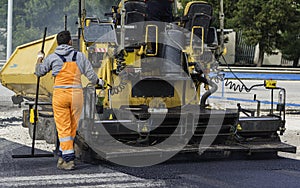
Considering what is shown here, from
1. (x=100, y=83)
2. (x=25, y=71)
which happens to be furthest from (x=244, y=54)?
(x=100, y=83)

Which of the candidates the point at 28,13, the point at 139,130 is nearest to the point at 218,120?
the point at 139,130

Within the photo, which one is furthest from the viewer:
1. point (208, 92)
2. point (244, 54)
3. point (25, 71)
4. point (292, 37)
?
point (244, 54)

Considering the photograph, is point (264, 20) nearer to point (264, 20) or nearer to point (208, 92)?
point (264, 20)

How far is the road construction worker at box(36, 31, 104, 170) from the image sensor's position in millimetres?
7645

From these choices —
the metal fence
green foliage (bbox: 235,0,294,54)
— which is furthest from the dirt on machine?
the metal fence

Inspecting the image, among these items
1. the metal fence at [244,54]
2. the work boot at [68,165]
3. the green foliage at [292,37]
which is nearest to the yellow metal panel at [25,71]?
the work boot at [68,165]

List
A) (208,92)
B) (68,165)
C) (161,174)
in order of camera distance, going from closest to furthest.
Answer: (161,174) < (68,165) < (208,92)

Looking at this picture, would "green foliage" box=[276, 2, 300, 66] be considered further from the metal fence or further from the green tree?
the metal fence

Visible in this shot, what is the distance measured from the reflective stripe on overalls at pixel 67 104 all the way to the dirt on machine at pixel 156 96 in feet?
0.93

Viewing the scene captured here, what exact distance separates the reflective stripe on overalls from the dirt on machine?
28cm

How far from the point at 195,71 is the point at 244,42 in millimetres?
31484

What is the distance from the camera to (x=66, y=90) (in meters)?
7.66

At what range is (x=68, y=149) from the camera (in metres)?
7.66

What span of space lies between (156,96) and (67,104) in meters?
1.62
